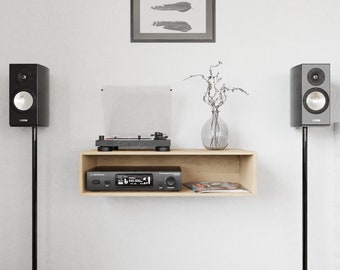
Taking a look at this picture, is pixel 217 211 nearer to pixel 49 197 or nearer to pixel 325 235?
pixel 325 235

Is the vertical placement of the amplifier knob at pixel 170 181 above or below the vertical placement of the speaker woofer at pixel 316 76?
A: below

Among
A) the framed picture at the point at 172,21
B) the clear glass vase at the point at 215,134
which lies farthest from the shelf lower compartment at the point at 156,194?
the framed picture at the point at 172,21

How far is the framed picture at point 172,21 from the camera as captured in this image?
232 cm

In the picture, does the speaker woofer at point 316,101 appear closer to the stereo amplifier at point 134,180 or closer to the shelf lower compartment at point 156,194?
the shelf lower compartment at point 156,194

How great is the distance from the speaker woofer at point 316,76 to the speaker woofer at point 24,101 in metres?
1.55

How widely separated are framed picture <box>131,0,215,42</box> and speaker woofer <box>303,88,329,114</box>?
0.69 m

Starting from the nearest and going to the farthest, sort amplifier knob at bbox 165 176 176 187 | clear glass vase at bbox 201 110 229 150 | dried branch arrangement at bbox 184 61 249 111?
amplifier knob at bbox 165 176 176 187 < clear glass vase at bbox 201 110 229 150 < dried branch arrangement at bbox 184 61 249 111

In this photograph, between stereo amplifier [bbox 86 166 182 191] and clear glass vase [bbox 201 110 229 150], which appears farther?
clear glass vase [bbox 201 110 229 150]

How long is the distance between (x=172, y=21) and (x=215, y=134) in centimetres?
79

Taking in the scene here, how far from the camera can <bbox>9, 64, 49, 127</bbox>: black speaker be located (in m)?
2.06

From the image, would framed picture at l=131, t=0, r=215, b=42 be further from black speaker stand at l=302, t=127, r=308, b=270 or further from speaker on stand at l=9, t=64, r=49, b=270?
black speaker stand at l=302, t=127, r=308, b=270

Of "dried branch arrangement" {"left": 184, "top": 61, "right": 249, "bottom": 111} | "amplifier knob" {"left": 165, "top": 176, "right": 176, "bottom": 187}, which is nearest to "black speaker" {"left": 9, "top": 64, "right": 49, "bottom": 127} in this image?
"amplifier knob" {"left": 165, "top": 176, "right": 176, "bottom": 187}

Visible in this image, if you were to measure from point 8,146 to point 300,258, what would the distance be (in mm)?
1968

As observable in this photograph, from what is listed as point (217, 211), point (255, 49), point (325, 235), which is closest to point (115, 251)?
point (217, 211)
